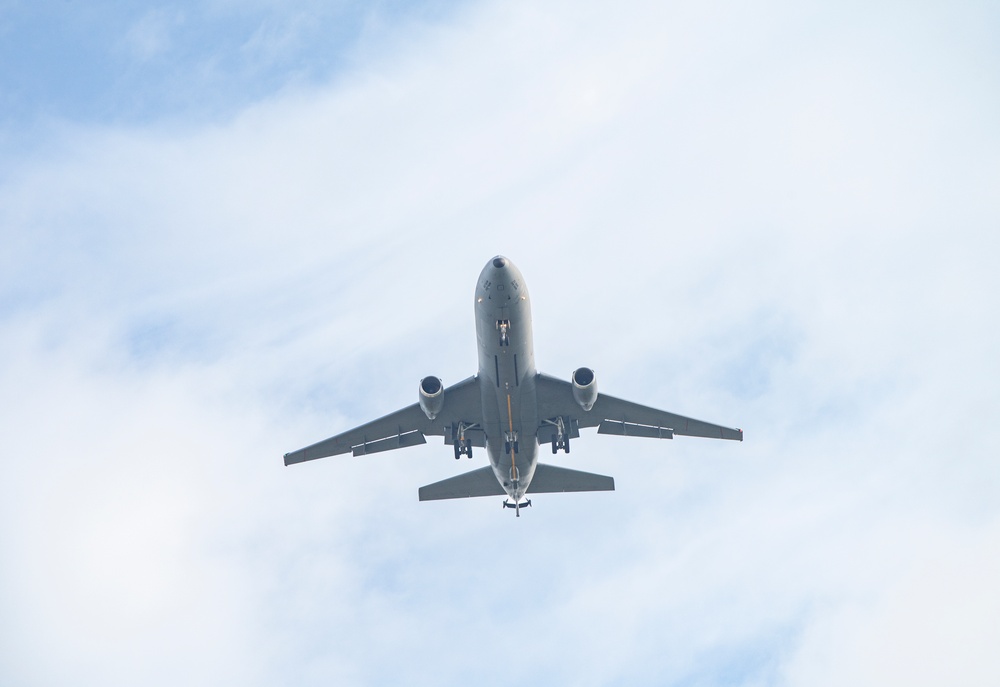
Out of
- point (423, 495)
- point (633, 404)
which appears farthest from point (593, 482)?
point (423, 495)

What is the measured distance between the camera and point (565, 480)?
48.6 m

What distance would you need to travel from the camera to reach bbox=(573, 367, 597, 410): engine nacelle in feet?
140

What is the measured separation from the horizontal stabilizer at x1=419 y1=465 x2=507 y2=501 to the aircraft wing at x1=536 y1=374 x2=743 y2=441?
4310 mm

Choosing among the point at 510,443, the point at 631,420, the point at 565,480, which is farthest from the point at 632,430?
the point at 510,443

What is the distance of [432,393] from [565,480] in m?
8.60

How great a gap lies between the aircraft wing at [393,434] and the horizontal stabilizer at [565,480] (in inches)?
125

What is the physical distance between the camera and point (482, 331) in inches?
1604

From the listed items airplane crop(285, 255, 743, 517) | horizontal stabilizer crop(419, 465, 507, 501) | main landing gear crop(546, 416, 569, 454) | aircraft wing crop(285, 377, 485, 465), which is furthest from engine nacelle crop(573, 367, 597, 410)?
horizontal stabilizer crop(419, 465, 507, 501)

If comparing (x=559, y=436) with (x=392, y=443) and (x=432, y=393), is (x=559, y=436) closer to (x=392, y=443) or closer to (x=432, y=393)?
(x=432, y=393)

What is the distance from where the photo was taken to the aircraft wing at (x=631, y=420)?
46219mm

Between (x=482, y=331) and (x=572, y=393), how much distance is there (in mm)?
5556

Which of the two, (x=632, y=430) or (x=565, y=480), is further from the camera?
(x=565, y=480)

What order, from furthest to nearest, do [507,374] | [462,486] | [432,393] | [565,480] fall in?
[462,486]
[565,480]
[432,393]
[507,374]

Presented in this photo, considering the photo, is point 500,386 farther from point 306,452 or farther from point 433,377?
point 306,452
